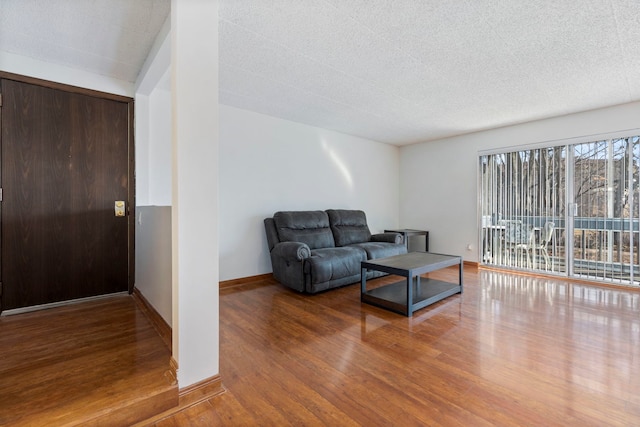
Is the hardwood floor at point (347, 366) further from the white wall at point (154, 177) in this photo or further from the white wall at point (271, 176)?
the white wall at point (271, 176)

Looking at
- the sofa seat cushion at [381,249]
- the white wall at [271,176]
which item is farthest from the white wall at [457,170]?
the sofa seat cushion at [381,249]

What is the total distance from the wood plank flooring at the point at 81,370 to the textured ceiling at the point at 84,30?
89.4 inches

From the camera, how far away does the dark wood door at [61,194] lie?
256cm

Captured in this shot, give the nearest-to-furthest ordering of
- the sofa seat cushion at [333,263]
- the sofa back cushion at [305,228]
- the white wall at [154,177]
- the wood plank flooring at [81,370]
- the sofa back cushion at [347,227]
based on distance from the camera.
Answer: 1. the wood plank flooring at [81,370]
2. the white wall at [154,177]
3. the sofa seat cushion at [333,263]
4. the sofa back cushion at [305,228]
5. the sofa back cushion at [347,227]

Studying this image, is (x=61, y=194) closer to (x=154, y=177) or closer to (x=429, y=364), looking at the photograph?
(x=154, y=177)

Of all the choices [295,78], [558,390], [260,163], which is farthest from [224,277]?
[558,390]

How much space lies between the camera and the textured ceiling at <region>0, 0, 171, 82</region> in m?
1.92

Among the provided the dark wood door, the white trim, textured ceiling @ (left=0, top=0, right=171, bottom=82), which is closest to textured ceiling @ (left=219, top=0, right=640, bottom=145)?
textured ceiling @ (left=0, top=0, right=171, bottom=82)

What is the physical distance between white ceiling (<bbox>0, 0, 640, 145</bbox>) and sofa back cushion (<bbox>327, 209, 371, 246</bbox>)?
5.76 feet

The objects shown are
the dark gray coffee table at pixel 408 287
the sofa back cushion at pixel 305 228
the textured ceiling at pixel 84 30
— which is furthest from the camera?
the sofa back cushion at pixel 305 228

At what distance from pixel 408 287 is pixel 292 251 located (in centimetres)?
142

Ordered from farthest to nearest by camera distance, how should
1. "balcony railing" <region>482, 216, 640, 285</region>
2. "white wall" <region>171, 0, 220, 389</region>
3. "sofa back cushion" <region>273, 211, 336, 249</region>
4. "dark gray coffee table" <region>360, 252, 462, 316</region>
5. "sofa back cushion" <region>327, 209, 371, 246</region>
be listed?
"sofa back cushion" <region>327, 209, 371, 246</region> < "sofa back cushion" <region>273, 211, 336, 249</region> < "balcony railing" <region>482, 216, 640, 285</region> < "dark gray coffee table" <region>360, 252, 462, 316</region> < "white wall" <region>171, 0, 220, 389</region>

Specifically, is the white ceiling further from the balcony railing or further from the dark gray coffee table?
the dark gray coffee table

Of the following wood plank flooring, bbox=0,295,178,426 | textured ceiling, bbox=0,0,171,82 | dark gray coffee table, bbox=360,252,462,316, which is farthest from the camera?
dark gray coffee table, bbox=360,252,462,316
